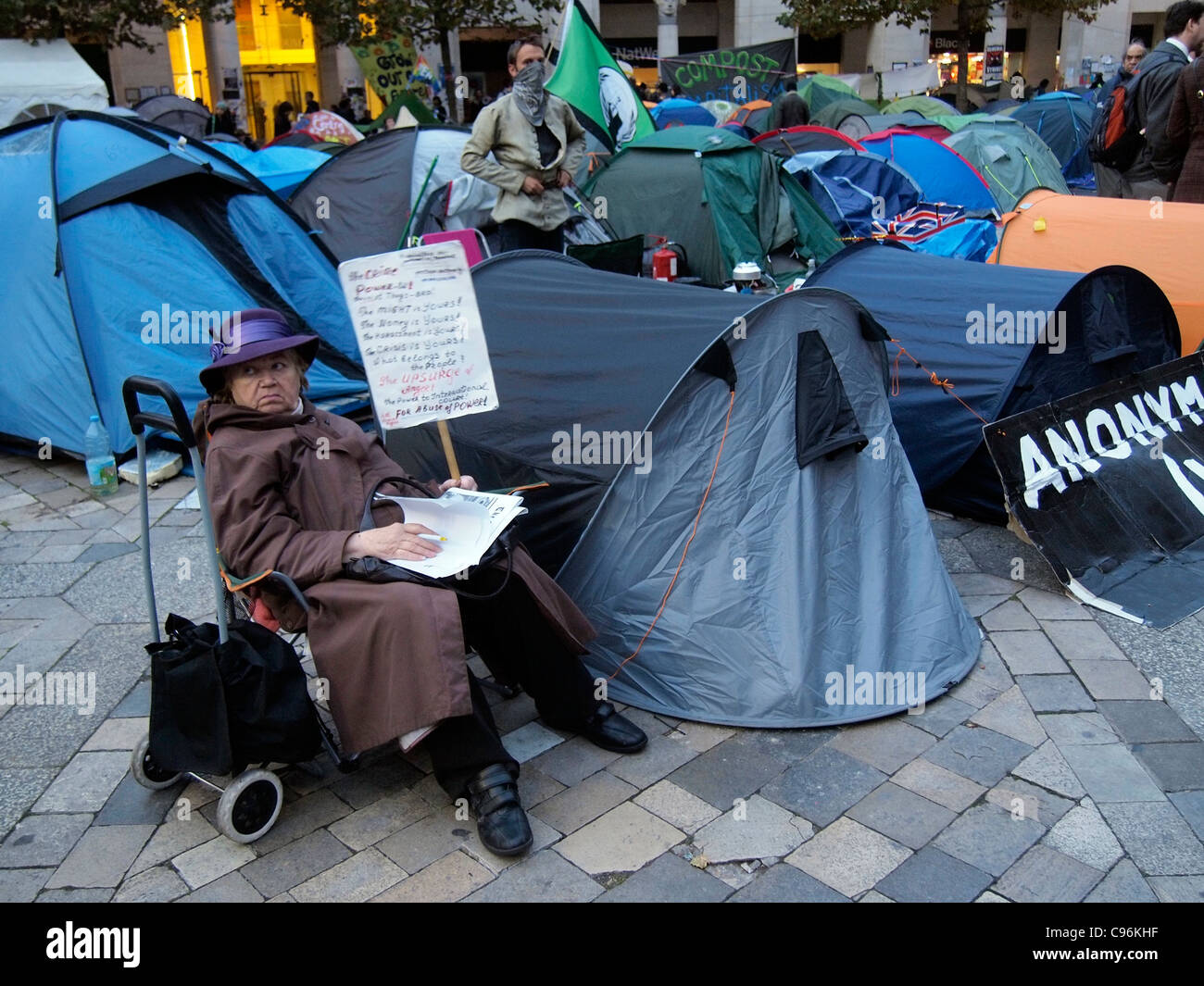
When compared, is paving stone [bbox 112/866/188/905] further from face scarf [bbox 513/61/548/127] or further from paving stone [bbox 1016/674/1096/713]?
face scarf [bbox 513/61/548/127]

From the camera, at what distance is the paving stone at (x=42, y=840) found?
105 inches

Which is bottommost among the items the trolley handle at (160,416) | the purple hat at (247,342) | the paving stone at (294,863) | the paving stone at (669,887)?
the paving stone at (294,863)

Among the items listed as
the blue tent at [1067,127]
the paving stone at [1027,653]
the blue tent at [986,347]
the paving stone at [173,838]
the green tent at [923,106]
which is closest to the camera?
the paving stone at [173,838]

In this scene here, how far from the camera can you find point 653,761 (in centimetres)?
304

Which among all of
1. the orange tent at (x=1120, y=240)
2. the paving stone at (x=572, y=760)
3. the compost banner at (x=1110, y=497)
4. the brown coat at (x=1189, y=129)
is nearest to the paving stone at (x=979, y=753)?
the paving stone at (x=572, y=760)

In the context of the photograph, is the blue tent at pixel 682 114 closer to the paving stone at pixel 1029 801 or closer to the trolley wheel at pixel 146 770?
the paving stone at pixel 1029 801

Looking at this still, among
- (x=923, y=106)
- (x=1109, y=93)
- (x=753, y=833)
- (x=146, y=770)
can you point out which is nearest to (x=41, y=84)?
(x=923, y=106)

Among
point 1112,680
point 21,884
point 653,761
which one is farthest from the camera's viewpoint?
point 1112,680

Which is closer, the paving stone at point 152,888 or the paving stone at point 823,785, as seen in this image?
the paving stone at point 152,888

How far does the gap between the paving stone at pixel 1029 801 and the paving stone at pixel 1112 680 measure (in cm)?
63

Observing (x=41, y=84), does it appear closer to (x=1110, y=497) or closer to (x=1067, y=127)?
(x=1067, y=127)

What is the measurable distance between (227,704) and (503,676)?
0.83 m

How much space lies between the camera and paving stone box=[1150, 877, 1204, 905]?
2420mm

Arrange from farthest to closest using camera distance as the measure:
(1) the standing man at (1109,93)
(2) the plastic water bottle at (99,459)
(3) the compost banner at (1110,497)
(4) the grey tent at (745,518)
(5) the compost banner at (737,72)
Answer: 1. (5) the compost banner at (737,72)
2. (1) the standing man at (1109,93)
3. (2) the plastic water bottle at (99,459)
4. (3) the compost banner at (1110,497)
5. (4) the grey tent at (745,518)
